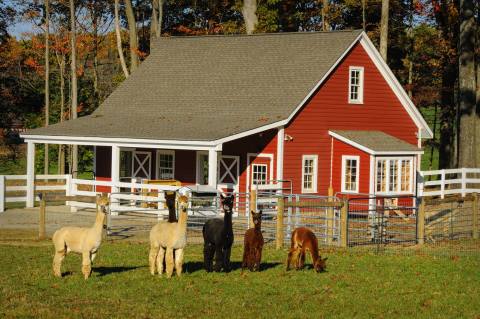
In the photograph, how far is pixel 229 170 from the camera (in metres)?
35.2

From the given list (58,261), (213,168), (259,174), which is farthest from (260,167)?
(58,261)

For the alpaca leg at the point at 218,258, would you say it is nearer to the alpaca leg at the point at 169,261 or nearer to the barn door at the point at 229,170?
the alpaca leg at the point at 169,261

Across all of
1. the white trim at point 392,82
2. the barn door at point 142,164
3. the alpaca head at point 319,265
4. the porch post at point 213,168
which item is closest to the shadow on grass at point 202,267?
the alpaca head at point 319,265

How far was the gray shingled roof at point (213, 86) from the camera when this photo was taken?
35.3m

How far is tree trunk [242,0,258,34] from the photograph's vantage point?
52375 millimetres

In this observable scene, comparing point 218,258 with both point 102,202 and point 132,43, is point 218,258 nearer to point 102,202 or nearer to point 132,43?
point 102,202

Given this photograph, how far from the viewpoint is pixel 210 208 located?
2792cm

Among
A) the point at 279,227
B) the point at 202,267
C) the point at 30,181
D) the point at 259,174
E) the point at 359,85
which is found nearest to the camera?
the point at 202,267

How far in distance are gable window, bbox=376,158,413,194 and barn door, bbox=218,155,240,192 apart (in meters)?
5.00

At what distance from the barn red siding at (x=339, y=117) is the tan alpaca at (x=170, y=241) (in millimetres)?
17656

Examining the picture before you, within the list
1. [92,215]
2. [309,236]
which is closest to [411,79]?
[92,215]

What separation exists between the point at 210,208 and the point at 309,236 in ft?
31.4

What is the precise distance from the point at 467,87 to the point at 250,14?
1637cm

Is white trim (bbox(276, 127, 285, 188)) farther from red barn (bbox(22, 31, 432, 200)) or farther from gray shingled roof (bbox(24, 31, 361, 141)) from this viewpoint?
gray shingled roof (bbox(24, 31, 361, 141))
